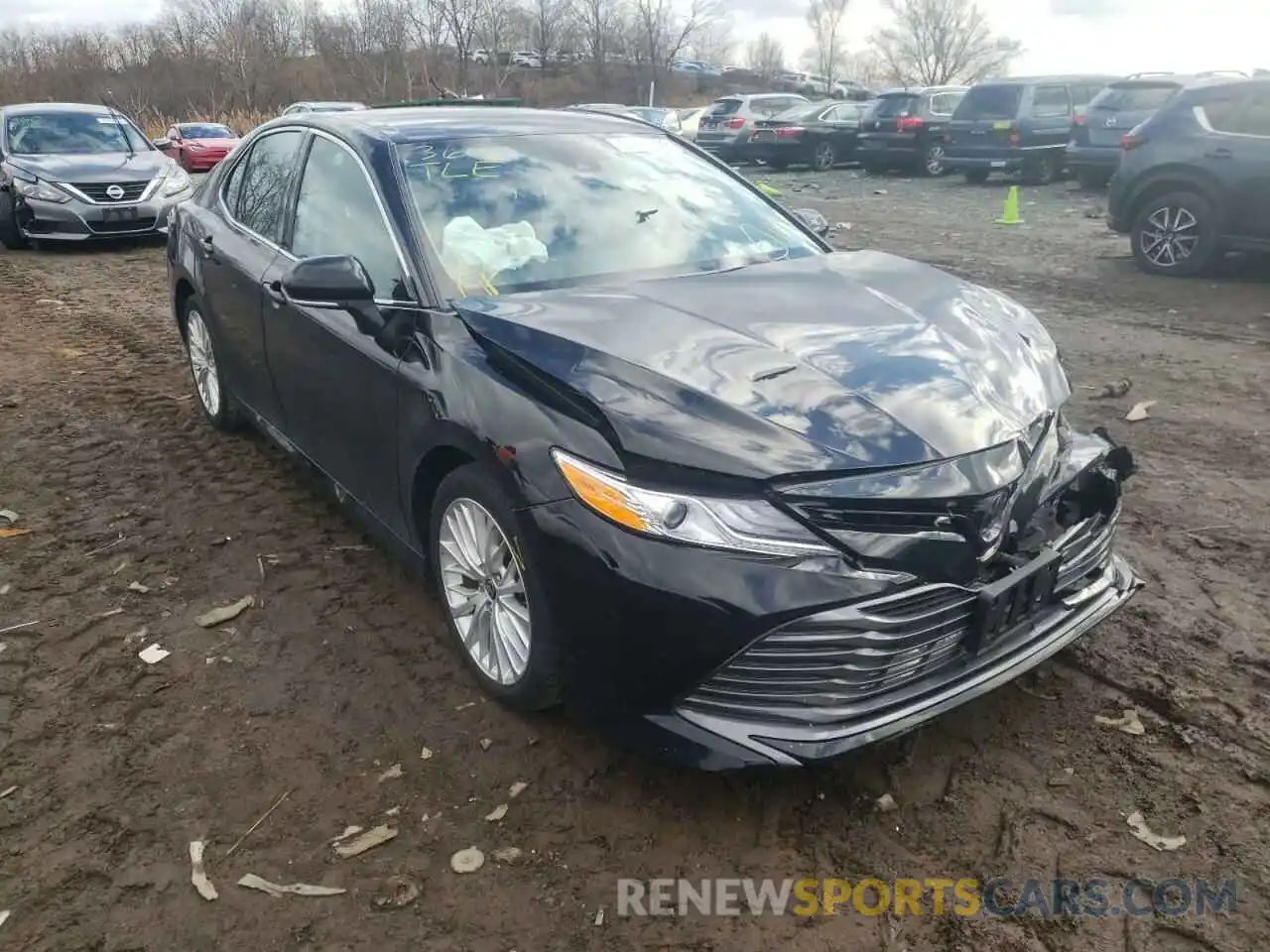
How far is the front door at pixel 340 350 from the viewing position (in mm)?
3305

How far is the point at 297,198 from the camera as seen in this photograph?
13.3 feet

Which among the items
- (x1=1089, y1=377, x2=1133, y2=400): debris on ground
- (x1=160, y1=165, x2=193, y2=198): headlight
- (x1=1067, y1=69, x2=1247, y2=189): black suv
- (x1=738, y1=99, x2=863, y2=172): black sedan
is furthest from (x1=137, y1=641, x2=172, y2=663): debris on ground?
(x1=738, y1=99, x2=863, y2=172): black sedan

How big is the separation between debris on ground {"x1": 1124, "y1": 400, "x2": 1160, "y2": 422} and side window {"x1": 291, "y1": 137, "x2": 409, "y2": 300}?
411cm

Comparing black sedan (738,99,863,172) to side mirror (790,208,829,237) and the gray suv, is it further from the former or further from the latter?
side mirror (790,208,829,237)

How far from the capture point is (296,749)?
9.61ft

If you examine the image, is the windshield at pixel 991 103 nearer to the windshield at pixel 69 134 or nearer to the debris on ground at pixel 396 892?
the windshield at pixel 69 134

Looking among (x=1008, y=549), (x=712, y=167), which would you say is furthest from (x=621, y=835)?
(x=712, y=167)

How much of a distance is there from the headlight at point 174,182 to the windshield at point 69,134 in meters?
0.58

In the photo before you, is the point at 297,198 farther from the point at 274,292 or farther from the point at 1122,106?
the point at 1122,106

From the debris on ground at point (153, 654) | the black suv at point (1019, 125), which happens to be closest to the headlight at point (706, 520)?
the debris on ground at point (153, 654)

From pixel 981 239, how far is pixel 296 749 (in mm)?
10442

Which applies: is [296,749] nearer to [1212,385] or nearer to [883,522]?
[883,522]

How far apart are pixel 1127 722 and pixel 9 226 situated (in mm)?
12850

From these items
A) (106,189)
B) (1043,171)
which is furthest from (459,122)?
(1043,171)
